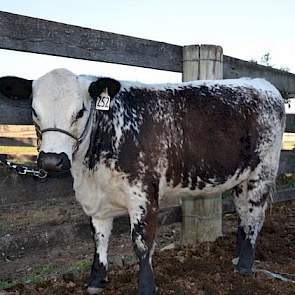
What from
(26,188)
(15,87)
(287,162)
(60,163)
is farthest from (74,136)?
(287,162)

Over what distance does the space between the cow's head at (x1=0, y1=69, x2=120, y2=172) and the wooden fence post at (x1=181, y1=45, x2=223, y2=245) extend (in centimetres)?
165

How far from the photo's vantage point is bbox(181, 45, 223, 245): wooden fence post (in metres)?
4.66

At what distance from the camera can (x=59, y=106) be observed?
294 centimetres

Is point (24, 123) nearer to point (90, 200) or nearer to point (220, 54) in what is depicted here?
point (90, 200)

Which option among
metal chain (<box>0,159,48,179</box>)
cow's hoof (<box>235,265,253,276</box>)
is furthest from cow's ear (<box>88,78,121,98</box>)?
cow's hoof (<box>235,265,253,276</box>)

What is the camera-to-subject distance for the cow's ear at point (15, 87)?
3.12 m

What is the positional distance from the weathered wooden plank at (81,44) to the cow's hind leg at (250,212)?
127 cm

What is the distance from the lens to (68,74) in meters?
3.08

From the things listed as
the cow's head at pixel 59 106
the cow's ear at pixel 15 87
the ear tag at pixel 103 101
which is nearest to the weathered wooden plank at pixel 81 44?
the cow's ear at pixel 15 87

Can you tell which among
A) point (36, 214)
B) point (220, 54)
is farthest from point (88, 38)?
point (36, 214)

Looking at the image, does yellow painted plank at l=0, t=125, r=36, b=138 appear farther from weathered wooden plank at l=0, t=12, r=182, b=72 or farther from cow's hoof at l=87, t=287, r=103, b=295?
cow's hoof at l=87, t=287, r=103, b=295

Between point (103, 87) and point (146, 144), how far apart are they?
1.60 feet

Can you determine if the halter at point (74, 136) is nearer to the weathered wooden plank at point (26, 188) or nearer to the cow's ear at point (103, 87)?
the cow's ear at point (103, 87)

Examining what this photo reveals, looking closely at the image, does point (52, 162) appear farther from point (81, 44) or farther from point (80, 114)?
point (81, 44)
